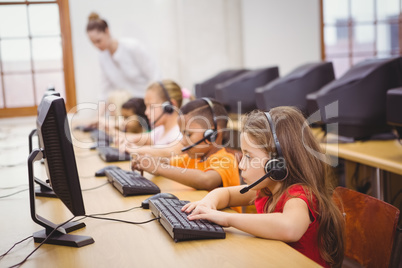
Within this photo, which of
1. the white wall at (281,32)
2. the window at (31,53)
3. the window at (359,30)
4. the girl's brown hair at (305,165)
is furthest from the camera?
the window at (359,30)

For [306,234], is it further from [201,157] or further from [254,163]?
[201,157]

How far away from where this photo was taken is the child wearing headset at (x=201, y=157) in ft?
Answer: 6.22

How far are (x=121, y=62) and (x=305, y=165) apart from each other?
3059 mm

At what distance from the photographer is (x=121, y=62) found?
420cm

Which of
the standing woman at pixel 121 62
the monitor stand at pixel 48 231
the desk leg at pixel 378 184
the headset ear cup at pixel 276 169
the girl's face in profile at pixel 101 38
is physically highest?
the girl's face in profile at pixel 101 38

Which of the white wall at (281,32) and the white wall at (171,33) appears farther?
the white wall at (281,32)

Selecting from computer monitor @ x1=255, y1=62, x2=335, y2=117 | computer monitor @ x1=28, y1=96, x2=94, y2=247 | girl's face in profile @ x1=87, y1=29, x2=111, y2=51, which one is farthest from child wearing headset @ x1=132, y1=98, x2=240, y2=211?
girl's face in profile @ x1=87, y1=29, x2=111, y2=51

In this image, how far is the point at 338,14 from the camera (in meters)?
5.75

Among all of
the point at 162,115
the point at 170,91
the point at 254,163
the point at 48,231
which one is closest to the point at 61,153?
the point at 48,231

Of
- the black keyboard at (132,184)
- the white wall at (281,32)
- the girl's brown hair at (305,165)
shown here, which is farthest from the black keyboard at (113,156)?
the white wall at (281,32)

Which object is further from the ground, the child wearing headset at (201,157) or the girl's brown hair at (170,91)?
the girl's brown hair at (170,91)

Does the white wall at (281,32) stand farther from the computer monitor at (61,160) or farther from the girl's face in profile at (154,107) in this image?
the computer monitor at (61,160)

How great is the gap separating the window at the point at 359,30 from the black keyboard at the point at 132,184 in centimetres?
421

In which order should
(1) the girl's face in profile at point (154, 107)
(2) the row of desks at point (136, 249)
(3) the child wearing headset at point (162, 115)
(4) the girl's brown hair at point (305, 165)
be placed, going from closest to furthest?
(2) the row of desks at point (136, 249)
(4) the girl's brown hair at point (305, 165)
(3) the child wearing headset at point (162, 115)
(1) the girl's face in profile at point (154, 107)
